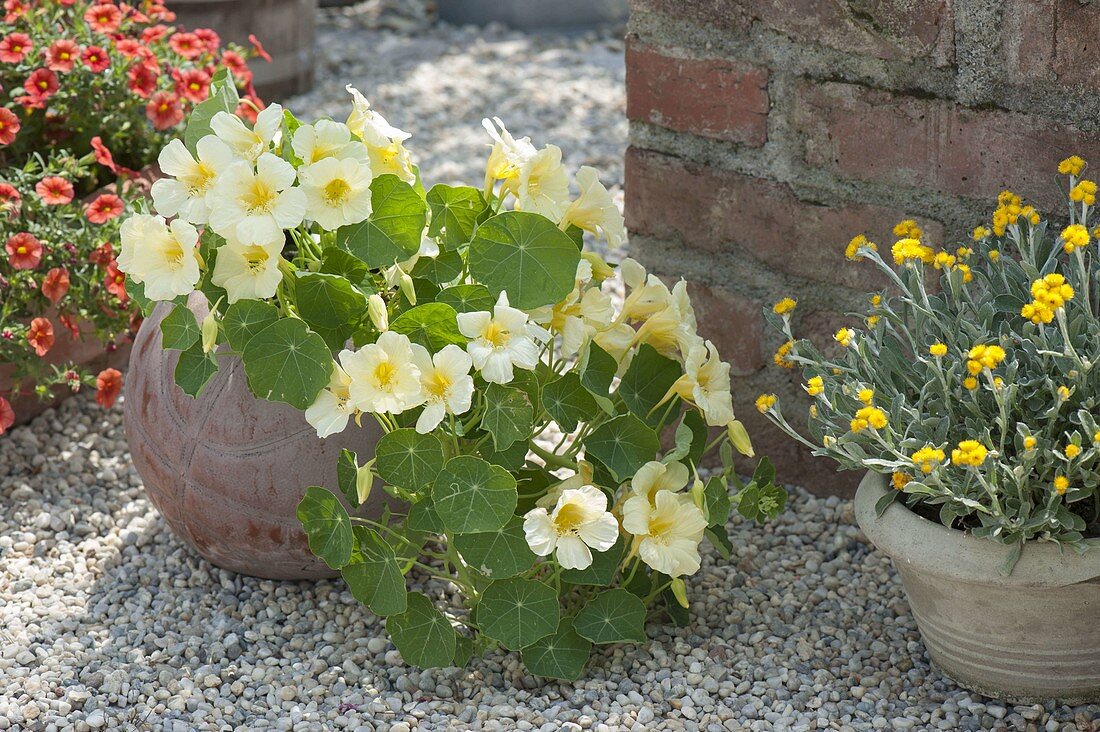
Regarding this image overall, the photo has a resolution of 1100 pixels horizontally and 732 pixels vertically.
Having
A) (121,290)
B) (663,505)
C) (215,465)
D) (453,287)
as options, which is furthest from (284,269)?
(121,290)

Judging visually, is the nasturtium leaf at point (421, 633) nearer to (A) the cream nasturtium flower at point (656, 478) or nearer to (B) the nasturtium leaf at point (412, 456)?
(B) the nasturtium leaf at point (412, 456)

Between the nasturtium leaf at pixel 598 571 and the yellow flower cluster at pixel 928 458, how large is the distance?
0.49 meters

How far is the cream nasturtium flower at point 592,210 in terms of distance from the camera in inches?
71.9

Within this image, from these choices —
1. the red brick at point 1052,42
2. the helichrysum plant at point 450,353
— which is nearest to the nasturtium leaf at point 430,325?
the helichrysum plant at point 450,353

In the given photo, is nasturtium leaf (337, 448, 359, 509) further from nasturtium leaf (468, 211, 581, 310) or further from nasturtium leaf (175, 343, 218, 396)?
nasturtium leaf (468, 211, 581, 310)

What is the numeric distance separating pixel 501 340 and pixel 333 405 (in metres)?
0.25

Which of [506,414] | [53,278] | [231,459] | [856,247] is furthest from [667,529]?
[53,278]

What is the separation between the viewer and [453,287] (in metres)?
1.78

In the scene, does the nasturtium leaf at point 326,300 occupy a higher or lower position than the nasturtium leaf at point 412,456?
higher

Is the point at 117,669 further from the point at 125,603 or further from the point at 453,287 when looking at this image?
the point at 453,287

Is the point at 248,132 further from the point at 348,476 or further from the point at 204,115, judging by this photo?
the point at 348,476

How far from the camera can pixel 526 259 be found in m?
1.74

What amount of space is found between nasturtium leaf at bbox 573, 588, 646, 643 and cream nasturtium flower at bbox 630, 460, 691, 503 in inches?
6.3

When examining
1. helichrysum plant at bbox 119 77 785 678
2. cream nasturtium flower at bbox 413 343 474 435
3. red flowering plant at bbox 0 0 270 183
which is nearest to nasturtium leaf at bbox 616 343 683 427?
helichrysum plant at bbox 119 77 785 678
